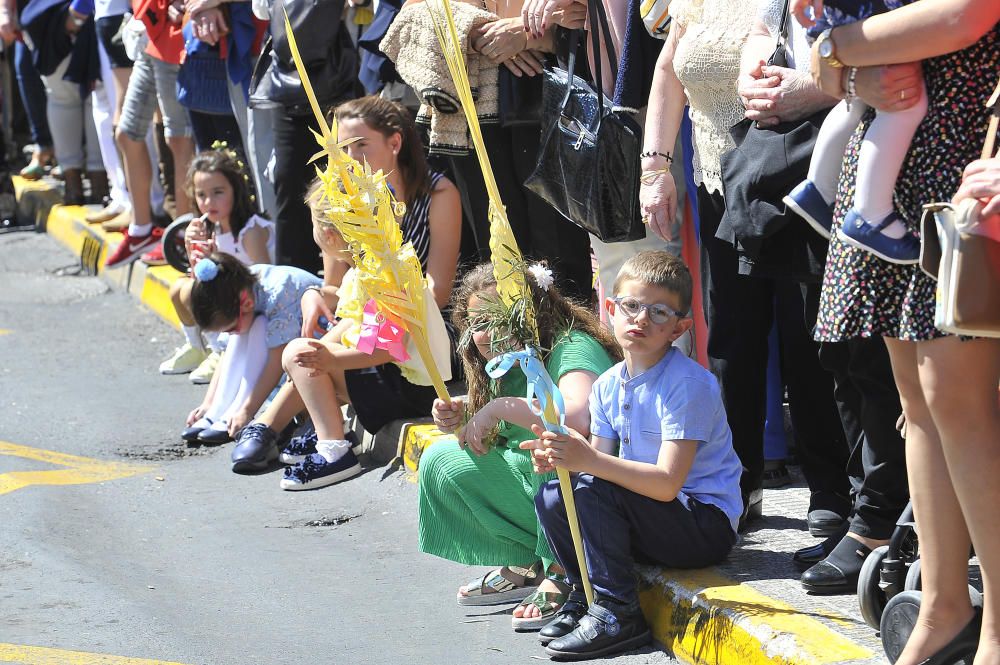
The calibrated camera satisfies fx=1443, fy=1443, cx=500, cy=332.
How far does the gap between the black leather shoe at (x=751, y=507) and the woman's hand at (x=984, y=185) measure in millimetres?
1760

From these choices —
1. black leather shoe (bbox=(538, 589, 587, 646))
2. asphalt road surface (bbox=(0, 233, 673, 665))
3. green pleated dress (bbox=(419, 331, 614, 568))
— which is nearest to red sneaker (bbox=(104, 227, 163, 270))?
asphalt road surface (bbox=(0, 233, 673, 665))

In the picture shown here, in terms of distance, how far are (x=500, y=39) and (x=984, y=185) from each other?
2759mm

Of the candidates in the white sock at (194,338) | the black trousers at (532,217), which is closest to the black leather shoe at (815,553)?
the black trousers at (532,217)

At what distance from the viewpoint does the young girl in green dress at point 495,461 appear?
Answer: 4113 mm

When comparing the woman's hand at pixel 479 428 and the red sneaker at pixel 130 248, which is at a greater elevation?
the woman's hand at pixel 479 428

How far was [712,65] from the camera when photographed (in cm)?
393

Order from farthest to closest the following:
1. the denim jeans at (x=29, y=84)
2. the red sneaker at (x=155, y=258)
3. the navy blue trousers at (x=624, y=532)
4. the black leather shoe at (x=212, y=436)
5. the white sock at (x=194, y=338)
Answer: the denim jeans at (x=29, y=84)
the red sneaker at (x=155, y=258)
the white sock at (x=194, y=338)
the black leather shoe at (x=212, y=436)
the navy blue trousers at (x=624, y=532)

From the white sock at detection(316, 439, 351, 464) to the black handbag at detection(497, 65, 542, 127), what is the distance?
1424mm

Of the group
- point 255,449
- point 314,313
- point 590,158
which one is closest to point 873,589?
point 590,158

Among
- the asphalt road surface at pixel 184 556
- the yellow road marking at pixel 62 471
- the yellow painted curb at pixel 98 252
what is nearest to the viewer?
the asphalt road surface at pixel 184 556

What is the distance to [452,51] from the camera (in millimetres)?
3707

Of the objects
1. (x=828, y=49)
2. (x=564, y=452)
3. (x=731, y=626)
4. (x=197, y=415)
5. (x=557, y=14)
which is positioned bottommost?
(x=197, y=415)

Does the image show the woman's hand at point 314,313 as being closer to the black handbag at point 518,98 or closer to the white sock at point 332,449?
the white sock at point 332,449

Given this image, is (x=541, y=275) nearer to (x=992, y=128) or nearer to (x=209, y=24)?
(x=992, y=128)
